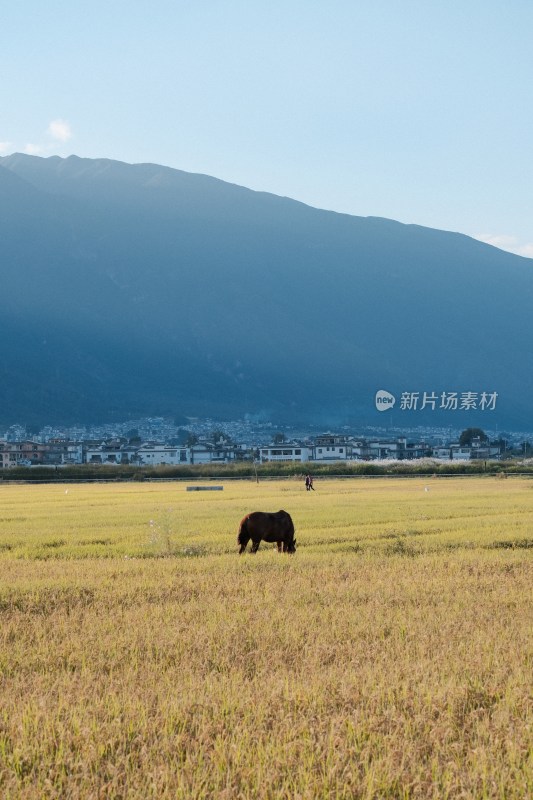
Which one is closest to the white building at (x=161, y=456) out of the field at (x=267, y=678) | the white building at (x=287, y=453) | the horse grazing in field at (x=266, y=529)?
the white building at (x=287, y=453)

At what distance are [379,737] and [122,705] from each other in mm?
2443

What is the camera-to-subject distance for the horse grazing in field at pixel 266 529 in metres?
21.4

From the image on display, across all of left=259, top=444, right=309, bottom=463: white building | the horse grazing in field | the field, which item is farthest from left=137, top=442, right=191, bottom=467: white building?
the field

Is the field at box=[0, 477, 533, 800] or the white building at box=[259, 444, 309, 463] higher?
the field at box=[0, 477, 533, 800]

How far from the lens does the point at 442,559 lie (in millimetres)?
20156

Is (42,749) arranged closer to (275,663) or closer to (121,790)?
(121,790)

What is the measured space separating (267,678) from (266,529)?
12025mm

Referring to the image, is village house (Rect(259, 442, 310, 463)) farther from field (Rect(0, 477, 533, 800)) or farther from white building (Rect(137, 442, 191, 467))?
field (Rect(0, 477, 533, 800))

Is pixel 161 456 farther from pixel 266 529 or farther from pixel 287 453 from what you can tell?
pixel 266 529

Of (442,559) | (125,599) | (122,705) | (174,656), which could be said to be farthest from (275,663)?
(442,559)

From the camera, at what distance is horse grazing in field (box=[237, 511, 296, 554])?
21.4 metres

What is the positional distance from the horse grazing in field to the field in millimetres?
1363

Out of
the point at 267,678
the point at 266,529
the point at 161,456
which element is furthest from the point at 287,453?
the point at 267,678

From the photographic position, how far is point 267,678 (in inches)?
371
